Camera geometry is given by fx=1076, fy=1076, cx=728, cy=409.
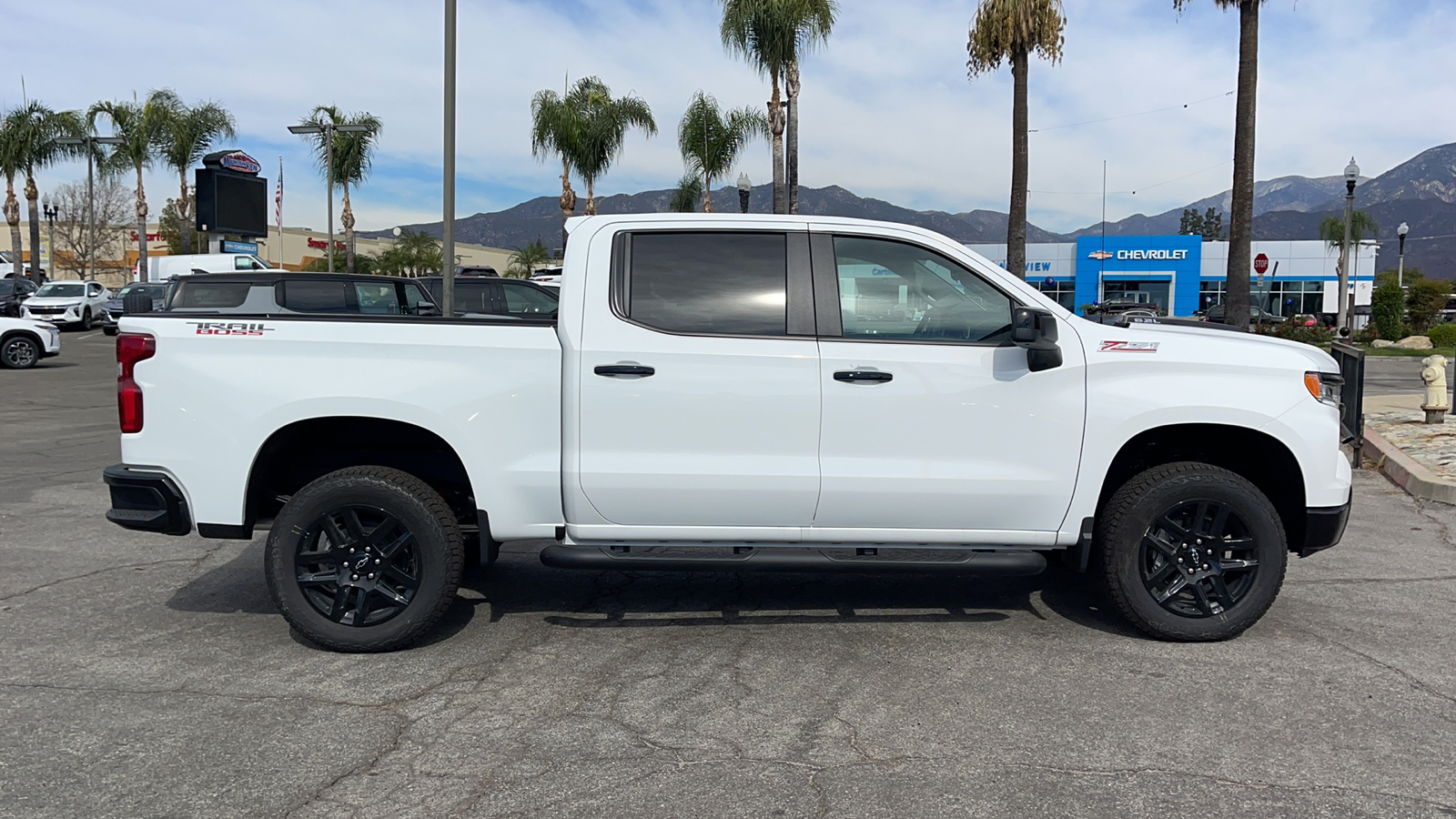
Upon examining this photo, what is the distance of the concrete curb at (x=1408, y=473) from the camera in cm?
866

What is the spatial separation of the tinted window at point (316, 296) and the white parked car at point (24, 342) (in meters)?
11.8

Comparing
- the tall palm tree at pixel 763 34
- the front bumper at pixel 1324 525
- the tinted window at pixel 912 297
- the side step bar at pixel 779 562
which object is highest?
the tall palm tree at pixel 763 34

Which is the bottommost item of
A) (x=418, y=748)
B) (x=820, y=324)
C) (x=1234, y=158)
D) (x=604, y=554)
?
(x=418, y=748)

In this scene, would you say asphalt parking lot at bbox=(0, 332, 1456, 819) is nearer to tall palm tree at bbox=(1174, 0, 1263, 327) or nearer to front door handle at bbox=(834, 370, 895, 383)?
front door handle at bbox=(834, 370, 895, 383)

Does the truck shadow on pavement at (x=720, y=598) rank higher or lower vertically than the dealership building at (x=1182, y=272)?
lower

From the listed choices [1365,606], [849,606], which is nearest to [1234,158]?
[1365,606]

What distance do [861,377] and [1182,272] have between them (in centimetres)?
6205

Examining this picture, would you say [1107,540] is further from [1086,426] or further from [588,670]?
[588,670]

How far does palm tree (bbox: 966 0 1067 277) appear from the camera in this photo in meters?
23.1

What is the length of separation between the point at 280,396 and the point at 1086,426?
3.58 metres

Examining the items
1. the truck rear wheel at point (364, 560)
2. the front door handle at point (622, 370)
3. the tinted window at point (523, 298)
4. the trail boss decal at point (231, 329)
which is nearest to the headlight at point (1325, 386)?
the front door handle at point (622, 370)

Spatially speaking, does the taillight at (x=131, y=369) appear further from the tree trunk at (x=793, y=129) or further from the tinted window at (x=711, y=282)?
the tree trunk at (x=793, y=129)

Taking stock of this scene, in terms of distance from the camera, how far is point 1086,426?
4.83 meters

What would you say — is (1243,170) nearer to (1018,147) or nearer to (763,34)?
(1018,147)
